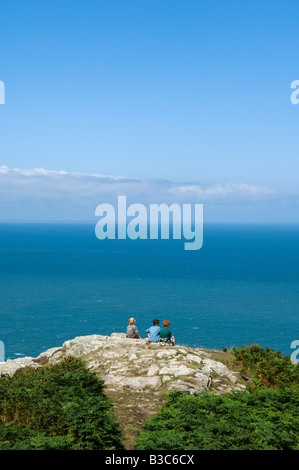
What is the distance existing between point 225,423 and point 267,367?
25.5ft

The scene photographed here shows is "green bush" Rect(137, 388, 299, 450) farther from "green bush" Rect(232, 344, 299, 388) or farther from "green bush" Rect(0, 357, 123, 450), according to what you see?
"green bush" Rect(232, 344, 299, 388)

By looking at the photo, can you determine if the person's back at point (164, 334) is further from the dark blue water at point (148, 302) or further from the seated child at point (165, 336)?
the dark blue water at point (148, 302)

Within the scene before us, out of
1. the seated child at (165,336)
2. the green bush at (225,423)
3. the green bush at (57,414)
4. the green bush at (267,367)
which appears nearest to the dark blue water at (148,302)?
the green bush at (267,367)

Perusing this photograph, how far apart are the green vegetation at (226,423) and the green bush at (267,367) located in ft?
8.82

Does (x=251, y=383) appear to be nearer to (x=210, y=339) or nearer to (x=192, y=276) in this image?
(x=210, y=339)

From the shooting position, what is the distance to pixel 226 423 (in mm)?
10867

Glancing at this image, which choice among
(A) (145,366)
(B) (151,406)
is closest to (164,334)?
(A) (145,366)

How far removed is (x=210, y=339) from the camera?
3113 inches

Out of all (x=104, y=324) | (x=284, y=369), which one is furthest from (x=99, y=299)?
(x=284, y=369)

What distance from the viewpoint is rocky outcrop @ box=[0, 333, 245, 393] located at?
14.9 metres

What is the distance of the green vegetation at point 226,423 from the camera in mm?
9859

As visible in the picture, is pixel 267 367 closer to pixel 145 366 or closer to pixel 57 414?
pixel 145 366

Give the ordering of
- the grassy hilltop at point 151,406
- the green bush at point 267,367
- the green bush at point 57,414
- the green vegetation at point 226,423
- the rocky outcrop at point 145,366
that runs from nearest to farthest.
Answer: the green bush at point 57,414 < the green vegetation at point 226,423 < the grassy hilltop at point 151,406 < the rocky outcrop at point 145,366 < the green bush at point 267,367
